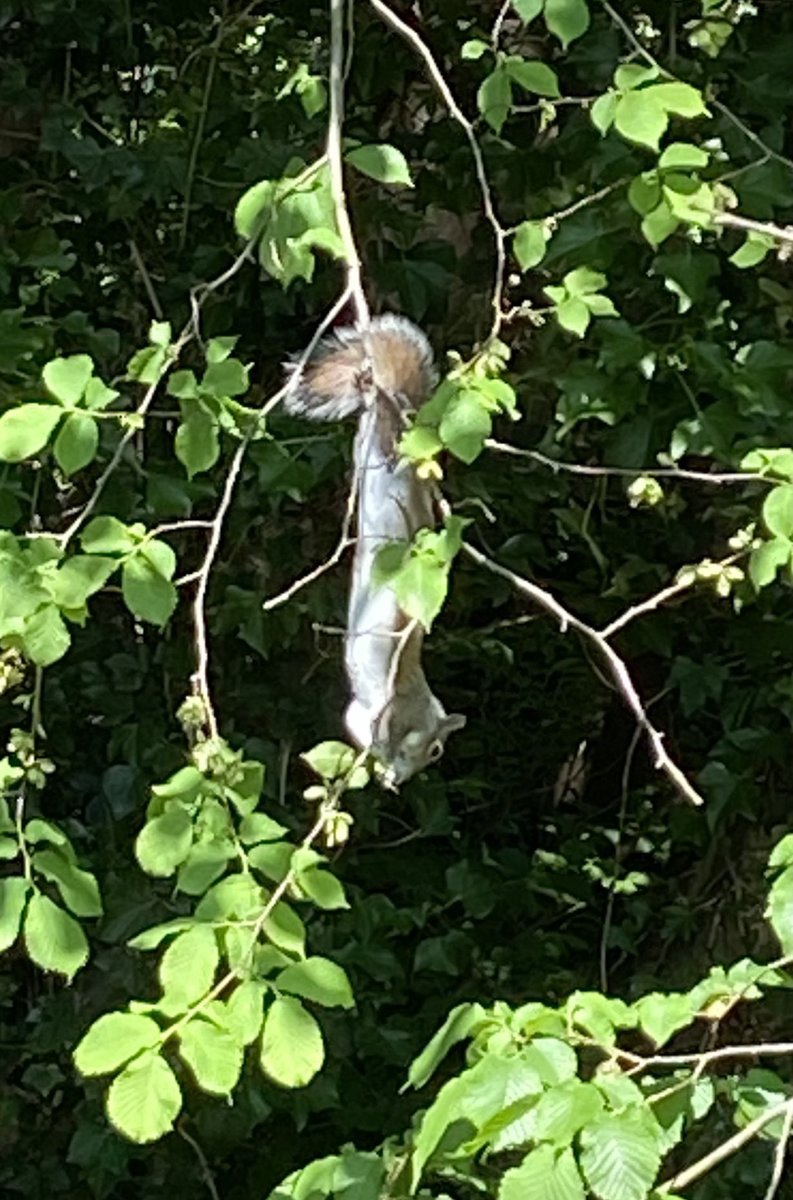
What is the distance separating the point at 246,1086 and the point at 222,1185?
29 centimetres

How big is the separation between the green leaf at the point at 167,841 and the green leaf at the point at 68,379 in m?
0.21

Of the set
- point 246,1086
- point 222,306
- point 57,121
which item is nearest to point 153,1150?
point 246,1086

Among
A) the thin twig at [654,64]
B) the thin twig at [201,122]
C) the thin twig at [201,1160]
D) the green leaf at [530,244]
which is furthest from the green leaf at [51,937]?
the thin twig at [201,122]

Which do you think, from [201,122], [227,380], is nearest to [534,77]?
[227,380]

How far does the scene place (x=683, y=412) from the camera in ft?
4.80

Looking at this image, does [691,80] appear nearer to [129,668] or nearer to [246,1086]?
[129,668]

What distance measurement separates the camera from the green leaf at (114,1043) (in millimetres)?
854

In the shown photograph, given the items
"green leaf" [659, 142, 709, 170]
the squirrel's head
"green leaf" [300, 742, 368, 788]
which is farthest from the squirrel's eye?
"green leaf" [659, 142, 709, 170]

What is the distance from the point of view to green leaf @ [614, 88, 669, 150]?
997 mm

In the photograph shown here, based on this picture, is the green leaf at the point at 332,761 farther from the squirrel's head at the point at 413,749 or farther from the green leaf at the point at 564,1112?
the green leaf at the point at 564,1112

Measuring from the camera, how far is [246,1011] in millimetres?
877

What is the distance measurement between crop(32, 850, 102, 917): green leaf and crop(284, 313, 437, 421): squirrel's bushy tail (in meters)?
0.28

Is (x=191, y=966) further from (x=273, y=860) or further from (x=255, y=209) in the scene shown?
(x=255, y=209)

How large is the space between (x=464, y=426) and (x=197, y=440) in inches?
6.0
